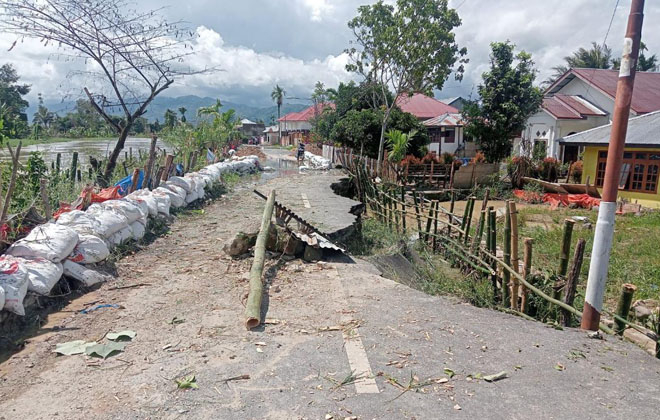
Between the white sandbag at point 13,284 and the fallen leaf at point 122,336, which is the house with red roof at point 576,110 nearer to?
the fallen leaf at point 122,336

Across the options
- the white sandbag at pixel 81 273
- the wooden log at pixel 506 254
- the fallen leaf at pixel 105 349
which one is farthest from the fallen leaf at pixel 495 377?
the white sandbag at pixel 81 273

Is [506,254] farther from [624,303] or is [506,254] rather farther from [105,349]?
[105,349]

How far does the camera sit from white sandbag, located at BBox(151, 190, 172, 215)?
7746 mm

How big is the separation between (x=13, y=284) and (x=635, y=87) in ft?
82.7

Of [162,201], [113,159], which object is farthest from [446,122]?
[162,201]

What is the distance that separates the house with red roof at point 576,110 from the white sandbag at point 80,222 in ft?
56.8

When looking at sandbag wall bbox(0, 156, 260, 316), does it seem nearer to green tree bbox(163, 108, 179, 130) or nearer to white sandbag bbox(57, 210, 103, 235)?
white sandbag bbox(57, 210, 103, 235)

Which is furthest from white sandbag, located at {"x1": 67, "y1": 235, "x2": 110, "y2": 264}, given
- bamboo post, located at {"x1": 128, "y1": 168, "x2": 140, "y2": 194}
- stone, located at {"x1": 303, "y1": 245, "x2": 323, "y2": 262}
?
bamboo post, located at {"x1": 128, "y1": 168, "x2": 140, "y2": 194}

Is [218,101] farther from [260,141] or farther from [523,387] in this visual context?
[260,141]

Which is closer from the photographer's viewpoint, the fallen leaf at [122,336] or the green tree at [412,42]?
the fallen leaf at [122,336]

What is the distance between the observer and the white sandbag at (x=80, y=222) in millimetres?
5180

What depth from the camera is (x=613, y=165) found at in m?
3.64

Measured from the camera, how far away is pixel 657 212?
39.9ft

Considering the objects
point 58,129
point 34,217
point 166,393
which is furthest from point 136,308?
point 58,129
